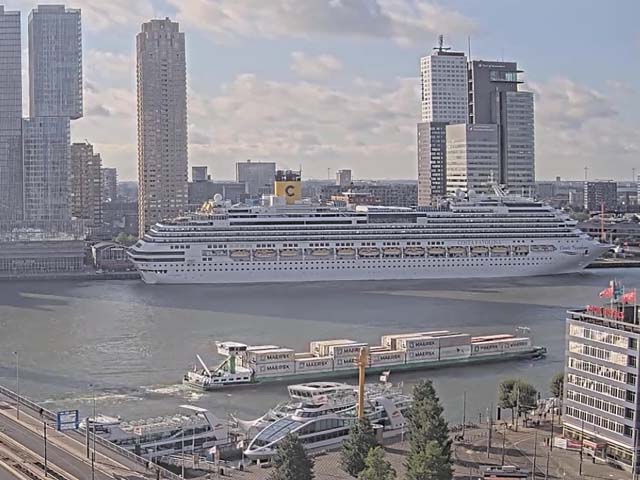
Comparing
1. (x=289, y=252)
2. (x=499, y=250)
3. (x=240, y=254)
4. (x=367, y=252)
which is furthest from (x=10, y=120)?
(x=499, y=250)

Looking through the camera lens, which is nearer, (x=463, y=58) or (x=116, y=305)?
(x=116, y=305)

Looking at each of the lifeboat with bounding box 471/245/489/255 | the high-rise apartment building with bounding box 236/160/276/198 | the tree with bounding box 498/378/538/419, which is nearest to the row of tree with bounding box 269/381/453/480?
the tree with bounding box 498/378/538/419

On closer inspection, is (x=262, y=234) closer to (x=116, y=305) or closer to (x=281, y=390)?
(x=116, y=305)

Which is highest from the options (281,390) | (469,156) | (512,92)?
(512,92)

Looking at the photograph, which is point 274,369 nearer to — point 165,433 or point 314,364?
point 314,364

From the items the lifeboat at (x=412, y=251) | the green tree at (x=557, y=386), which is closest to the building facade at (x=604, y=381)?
the green tree at (x=557, y=386)

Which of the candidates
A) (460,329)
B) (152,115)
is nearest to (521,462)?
(460,329)
